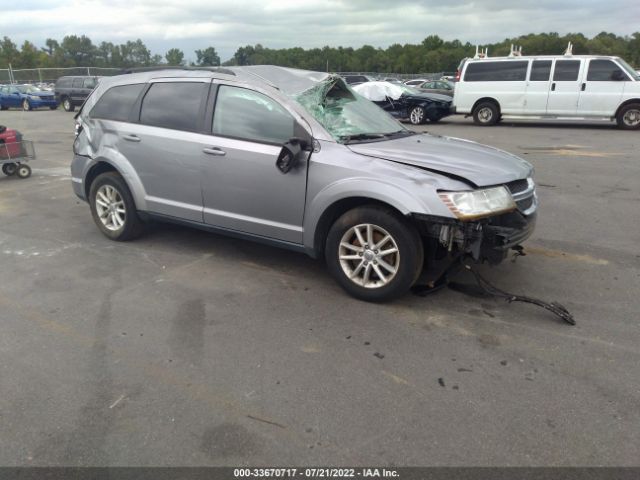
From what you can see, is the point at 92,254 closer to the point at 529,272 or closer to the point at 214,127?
the point at 214,127

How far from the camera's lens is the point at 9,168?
31.2 ft

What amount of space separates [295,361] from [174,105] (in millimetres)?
2959

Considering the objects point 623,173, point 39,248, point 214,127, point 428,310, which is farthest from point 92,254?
point 623,173

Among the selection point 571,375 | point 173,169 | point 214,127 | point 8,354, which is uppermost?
point 214,127

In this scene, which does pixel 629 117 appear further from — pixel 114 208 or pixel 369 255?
pixel 114 208

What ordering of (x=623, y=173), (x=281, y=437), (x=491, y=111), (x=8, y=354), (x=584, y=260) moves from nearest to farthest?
(x=281, y=437) < (x=8, y=354) < (x=584, y=260) < (x=623, y=173) < (x=491, y=111)

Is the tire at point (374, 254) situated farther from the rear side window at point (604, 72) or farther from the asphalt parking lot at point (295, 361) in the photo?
the rear side window at point (604, 72)

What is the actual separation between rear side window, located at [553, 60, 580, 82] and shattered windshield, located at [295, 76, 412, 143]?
12.7 metres

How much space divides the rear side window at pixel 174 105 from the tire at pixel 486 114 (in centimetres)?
1450

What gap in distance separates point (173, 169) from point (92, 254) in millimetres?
1308

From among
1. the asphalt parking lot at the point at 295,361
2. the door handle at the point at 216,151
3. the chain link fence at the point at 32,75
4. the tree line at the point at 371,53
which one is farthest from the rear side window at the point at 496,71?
the tree line at the point at 371,53

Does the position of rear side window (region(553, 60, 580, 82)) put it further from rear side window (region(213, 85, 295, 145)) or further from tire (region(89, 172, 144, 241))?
tire (region(89, 172, 144, 241))

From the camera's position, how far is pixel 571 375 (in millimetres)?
3139

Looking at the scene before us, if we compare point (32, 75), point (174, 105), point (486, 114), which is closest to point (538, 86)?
point (486, 114)
